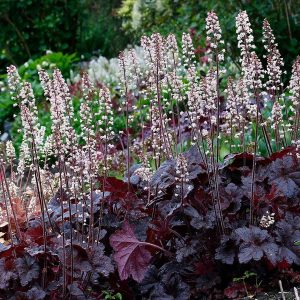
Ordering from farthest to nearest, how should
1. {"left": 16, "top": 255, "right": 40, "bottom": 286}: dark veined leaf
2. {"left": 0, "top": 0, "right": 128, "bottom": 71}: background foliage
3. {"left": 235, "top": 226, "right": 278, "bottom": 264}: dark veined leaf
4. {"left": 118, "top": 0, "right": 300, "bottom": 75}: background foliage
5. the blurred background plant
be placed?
{"left": 0, "top": 0, "right": 128, "bottom": 71}: background foliage
the blurred background plant
{"left": 118, "top": 0, "right": 300, "bottom": 75}: background foliage
{"left": 16, "top": 255, "right": 40, "bottom": 286}: dark veined leaf
{"left": 235, "top": 226, "right": 278, "bottom": 264}: dark veined leaf

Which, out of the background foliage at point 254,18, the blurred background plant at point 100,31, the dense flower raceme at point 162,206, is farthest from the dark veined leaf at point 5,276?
the background foliage at point 254,18

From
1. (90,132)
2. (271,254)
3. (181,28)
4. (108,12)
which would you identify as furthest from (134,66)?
(108,12)

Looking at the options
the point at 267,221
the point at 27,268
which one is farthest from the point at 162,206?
the point at 27,268

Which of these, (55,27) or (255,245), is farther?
(55,27)

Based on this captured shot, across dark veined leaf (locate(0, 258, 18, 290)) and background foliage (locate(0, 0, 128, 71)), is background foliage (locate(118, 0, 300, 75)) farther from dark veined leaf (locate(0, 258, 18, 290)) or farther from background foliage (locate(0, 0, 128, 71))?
dark veined leaf (locate(0, 258, 18, 290))

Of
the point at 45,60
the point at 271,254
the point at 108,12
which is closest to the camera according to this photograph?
the point at 271,254

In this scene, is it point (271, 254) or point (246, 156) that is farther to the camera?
point (246, 156)

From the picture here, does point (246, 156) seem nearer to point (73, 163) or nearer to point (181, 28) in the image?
point (73, 163)

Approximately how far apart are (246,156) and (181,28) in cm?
644

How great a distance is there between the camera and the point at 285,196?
3.43m

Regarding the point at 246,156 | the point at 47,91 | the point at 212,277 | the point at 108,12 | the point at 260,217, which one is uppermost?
the point at 108,12

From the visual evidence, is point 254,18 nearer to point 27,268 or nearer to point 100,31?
point 27,268

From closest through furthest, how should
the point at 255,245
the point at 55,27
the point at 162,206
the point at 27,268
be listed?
1. the point at 255,245
2. the point at 27,268
3. the point at 162,206
4. the point at 55,27

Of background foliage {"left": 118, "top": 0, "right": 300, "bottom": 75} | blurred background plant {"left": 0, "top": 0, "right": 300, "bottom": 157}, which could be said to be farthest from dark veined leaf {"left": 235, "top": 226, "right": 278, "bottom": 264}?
background foliage {"left": 118, "top": 0, "right": 300, "bottom": 75}
